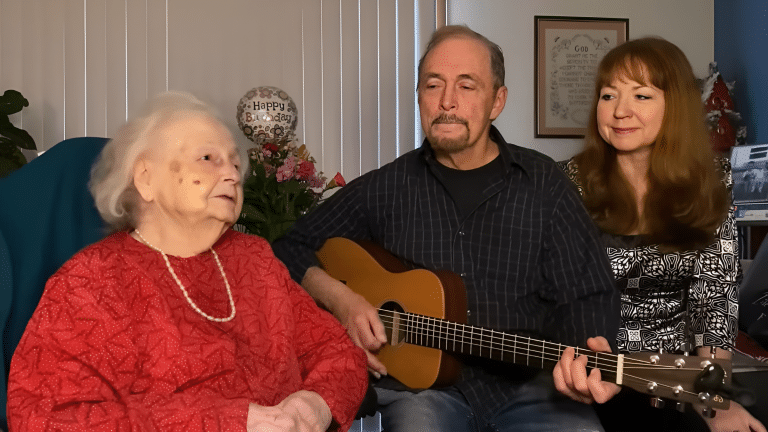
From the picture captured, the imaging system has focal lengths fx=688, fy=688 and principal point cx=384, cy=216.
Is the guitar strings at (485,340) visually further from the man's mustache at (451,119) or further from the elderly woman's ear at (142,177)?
the elderly woman's ear at (142,177)

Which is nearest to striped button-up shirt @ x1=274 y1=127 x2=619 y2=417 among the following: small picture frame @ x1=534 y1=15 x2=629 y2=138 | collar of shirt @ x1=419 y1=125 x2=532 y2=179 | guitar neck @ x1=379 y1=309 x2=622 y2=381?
collar of shirt @ x1=419 y1=125 x2=532 y2=179

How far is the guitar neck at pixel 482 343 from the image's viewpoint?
143 centimetres

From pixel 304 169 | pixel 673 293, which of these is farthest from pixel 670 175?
pixel 304 169

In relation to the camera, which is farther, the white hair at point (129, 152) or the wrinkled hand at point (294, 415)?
the white hair at point (129, 152)

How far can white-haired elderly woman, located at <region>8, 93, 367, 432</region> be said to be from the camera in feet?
3.41

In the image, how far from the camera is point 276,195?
9.34 ft

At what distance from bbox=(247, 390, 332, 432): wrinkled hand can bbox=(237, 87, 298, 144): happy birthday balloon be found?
2.08 m

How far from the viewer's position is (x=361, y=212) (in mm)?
1952

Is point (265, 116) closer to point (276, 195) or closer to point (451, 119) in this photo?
point (276, 195)

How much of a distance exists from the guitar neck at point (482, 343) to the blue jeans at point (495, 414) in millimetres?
123

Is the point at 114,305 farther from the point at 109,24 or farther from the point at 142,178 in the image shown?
the point at 109,24

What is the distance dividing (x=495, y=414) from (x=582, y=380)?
360mm

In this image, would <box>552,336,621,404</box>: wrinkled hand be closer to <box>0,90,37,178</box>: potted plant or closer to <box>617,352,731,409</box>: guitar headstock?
<box>617,352,731,409</box>: guitar headstock

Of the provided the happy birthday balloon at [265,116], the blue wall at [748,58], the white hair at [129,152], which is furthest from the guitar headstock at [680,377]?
the blue wall at [748,58]
